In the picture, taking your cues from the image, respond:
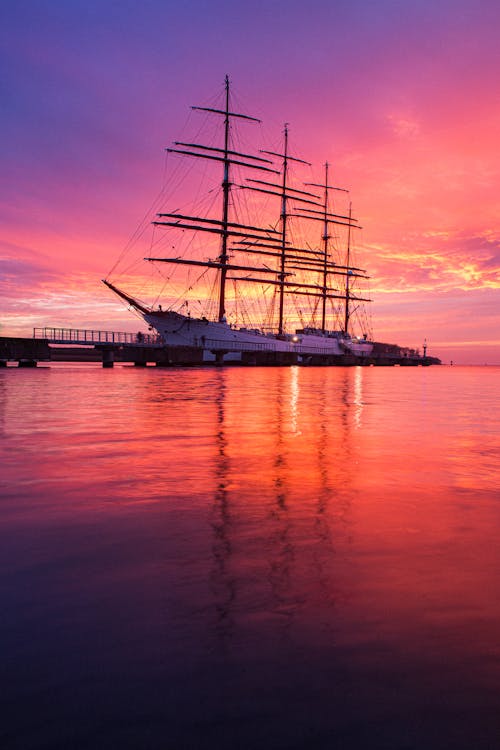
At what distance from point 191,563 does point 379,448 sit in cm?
791

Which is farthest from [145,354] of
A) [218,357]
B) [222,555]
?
[222,555]

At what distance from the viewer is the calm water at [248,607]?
2658 mm

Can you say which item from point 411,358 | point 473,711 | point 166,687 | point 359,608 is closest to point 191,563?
point 359,608

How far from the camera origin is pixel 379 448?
11977 millimetres

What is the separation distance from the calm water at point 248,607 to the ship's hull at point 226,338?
67344mm

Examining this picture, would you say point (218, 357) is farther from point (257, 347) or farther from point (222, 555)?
point (222, 555)

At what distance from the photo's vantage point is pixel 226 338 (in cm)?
8675

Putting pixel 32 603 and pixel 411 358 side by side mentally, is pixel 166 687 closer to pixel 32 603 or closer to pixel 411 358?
pixel 32 603

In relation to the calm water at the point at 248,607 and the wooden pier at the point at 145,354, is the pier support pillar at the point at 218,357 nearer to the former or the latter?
the wooden pier at the point at 145,354

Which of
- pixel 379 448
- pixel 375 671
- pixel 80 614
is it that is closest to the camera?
pixel 375 671

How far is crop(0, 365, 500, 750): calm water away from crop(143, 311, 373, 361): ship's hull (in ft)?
221

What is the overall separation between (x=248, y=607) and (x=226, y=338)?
8329 centimetres

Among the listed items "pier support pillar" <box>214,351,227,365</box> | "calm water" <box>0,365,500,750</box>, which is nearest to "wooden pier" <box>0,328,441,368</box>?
"pier support pillar" <box>214,351,227,365</box>

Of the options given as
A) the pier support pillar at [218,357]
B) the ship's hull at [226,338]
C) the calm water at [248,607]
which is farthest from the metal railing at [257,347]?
the calm water at [248,607]
